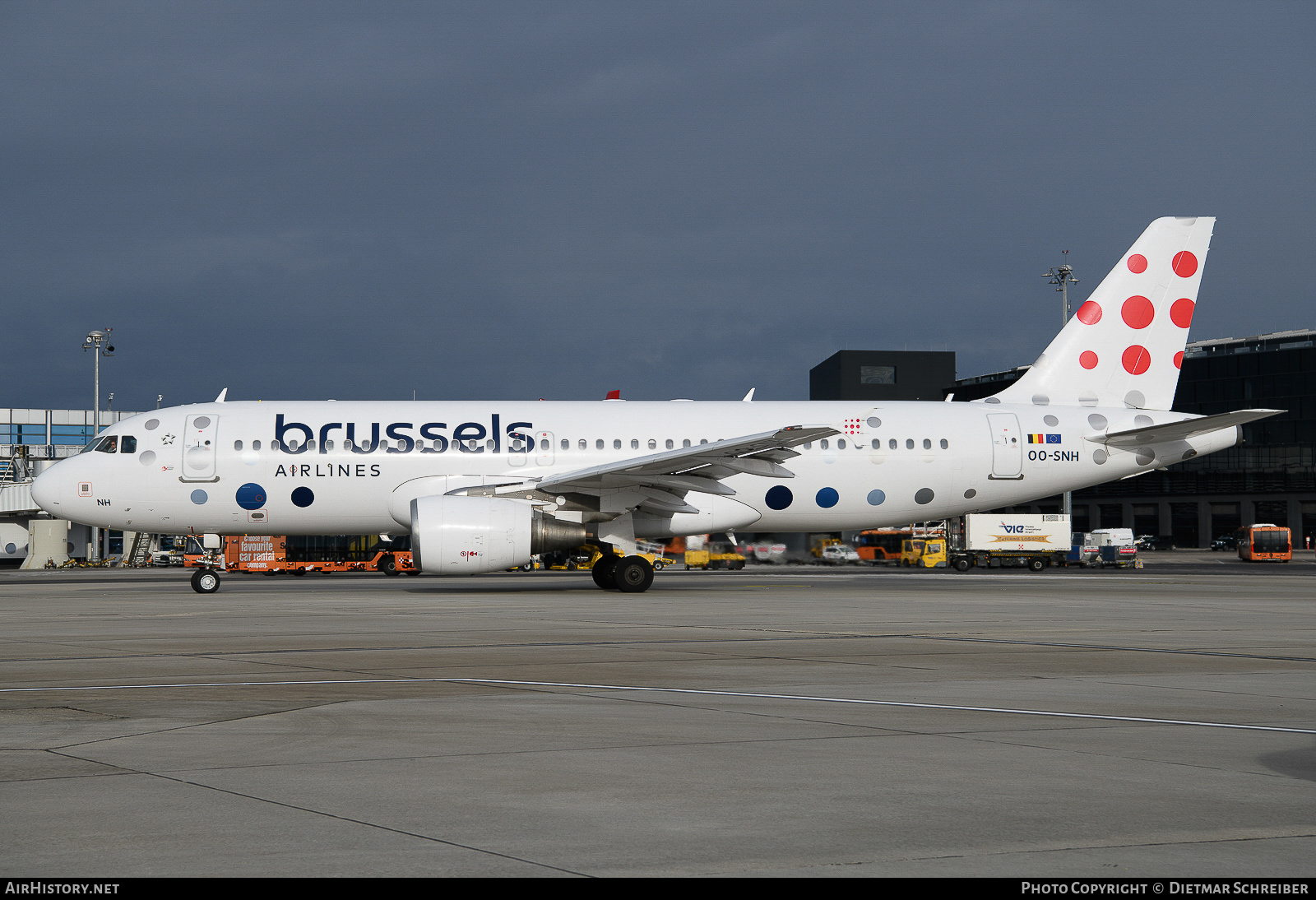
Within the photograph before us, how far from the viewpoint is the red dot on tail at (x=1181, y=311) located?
30625mm

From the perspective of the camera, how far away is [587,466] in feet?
87.8

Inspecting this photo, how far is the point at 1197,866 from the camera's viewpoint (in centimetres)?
415

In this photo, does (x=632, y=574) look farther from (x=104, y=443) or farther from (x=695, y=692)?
(x=695, y=692)

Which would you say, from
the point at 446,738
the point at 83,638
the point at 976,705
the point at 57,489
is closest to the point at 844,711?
the point at 976,705

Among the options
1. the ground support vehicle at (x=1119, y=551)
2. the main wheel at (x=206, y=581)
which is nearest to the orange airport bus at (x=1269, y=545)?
the ground support vehicle at (x=1119, y=551)

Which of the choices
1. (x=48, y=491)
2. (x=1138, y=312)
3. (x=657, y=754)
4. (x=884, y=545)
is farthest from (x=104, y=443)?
(x=884, y=545)

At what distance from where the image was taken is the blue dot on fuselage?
2619 centimetres

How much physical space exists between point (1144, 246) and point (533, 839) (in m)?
30.0

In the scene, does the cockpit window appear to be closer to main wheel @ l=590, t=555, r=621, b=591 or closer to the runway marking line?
main wheel @ l=590, t=555, r=621, b=591

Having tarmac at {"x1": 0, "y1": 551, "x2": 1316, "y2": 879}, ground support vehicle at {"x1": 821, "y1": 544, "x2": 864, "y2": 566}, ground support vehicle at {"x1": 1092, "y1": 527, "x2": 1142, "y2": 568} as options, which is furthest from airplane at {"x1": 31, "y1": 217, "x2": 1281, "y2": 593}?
ground support vehicle at {"x1": 1092, "y1": 527, "x2": 1142, "y2": 568}

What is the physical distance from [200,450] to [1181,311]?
24.6 meters

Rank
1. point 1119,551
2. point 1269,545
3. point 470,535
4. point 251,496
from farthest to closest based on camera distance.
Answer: point 1269,545, point 1119,551, point 251,496, point 470,535

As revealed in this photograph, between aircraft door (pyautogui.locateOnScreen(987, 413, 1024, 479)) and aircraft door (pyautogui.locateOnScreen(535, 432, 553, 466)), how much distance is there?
10678 millimetres
